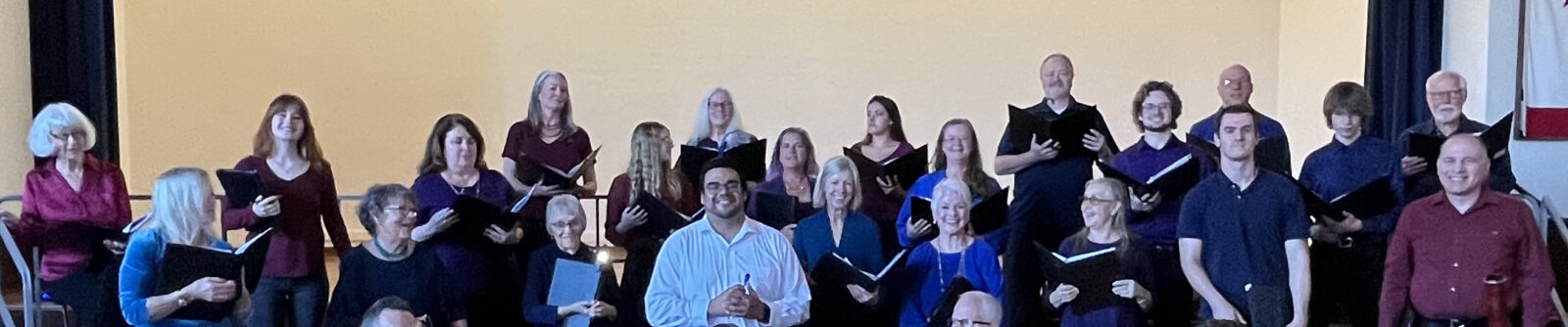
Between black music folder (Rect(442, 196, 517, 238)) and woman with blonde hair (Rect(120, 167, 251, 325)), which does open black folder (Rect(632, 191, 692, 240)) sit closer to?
black music folder (Rect(442, 196, 517, 238))

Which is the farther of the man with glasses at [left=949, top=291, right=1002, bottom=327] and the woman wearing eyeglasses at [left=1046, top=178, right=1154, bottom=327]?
the woman wearing eyeglasses at [left=1046, top=178, right=1154, bottom=327]

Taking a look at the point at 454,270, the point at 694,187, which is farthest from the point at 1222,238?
the point at 454,270

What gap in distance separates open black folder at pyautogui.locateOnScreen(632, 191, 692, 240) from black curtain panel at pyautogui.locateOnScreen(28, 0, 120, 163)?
2.59 metres

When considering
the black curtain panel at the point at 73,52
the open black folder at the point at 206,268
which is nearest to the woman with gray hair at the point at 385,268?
the open black folder at the point at 206,268

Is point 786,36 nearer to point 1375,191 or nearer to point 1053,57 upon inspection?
point 1053,57

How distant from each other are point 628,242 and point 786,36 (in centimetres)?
355

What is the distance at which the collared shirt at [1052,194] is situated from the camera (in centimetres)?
455

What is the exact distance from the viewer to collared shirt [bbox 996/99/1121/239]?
14.9 ft

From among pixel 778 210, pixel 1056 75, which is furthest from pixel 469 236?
pixel 1056 75

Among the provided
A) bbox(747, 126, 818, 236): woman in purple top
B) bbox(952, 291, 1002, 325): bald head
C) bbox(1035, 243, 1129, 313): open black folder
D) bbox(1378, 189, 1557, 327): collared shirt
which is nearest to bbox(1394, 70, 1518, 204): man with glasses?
bbox(1378, 189, 1557, 327): collared shirt

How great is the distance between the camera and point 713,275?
381cm

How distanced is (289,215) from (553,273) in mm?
773

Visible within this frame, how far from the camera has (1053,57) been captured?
4.61m

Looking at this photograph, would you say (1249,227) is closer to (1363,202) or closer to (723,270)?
(1363,202)
